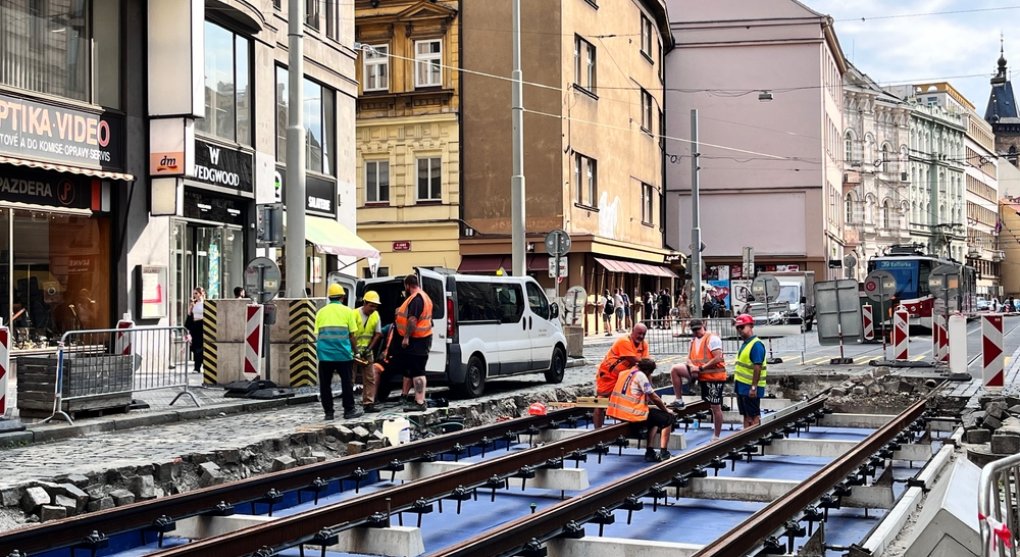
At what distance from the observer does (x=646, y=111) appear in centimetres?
5575

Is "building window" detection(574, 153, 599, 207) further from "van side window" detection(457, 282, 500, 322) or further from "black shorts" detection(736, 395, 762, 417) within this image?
"black shorts" detection(736, 395, 762, 417)

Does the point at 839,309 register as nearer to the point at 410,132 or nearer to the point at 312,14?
the point at 312,14

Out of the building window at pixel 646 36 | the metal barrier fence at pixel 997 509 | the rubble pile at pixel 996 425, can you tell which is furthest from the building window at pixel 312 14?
the metal barrier fence at pixel 997 509

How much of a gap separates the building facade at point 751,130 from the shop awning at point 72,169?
4746cm

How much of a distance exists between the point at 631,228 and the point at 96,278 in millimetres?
32055

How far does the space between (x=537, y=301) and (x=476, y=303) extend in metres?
2.20

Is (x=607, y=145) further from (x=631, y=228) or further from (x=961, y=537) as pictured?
(x=961, y=537)

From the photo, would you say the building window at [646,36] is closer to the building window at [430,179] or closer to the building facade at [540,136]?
the building facade at [540,136]

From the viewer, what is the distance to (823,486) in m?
11.0

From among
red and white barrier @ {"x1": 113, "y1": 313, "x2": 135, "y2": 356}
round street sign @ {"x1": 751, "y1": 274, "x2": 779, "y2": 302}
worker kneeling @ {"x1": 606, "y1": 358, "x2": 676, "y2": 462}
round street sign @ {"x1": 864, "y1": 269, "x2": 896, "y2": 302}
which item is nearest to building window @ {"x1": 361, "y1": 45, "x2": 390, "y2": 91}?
round street sign @ {"x1": 751, "y1": 274, "x2": 779, "y2": 302}

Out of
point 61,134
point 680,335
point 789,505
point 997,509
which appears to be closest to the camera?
point 997,509

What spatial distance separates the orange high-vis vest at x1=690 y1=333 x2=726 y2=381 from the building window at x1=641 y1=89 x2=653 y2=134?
129 ft

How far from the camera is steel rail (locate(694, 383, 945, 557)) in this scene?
8.05m

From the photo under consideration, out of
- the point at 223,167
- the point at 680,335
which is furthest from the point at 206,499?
the point at 680,335
